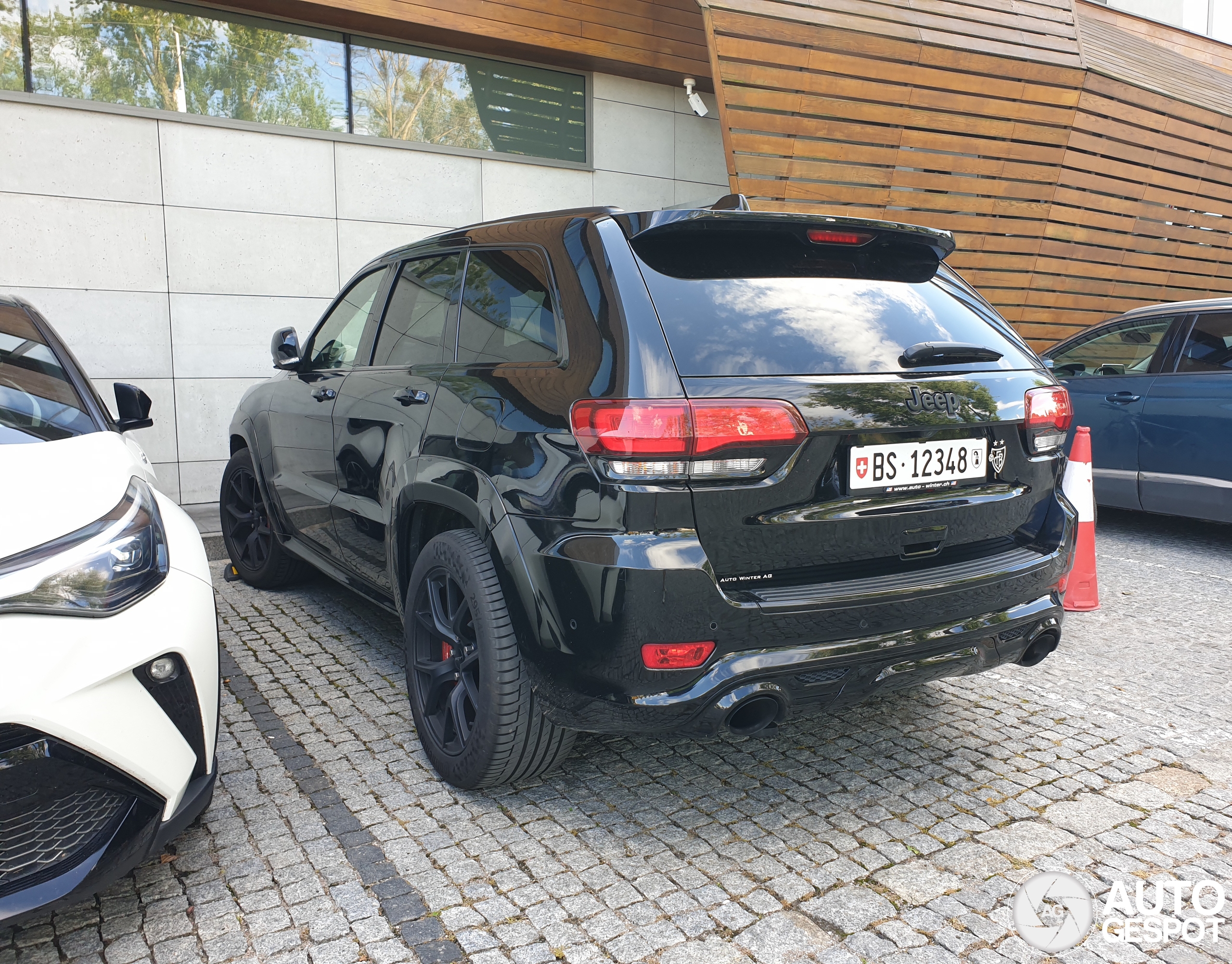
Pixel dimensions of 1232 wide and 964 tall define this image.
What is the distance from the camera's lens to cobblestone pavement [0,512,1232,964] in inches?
91.2

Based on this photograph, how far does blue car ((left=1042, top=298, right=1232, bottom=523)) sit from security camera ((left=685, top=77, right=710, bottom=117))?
462 centimetres

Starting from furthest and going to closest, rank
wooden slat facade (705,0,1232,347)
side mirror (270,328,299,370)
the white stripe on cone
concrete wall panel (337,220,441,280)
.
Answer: concrete wall panel (337,220,441,280)
wooden slat facade (705,0,1232,347)
the white stripe on cone
side mirror (270,328,299,370)

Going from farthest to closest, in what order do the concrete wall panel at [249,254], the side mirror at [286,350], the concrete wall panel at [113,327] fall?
the concrete wall panel at [249,254]
the concrete wall panel at [113,327]
the side mirror at [286,350]

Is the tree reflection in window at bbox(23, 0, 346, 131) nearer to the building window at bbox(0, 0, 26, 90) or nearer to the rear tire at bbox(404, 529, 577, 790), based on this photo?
the building window at bbox(0, 0, 26, 90)

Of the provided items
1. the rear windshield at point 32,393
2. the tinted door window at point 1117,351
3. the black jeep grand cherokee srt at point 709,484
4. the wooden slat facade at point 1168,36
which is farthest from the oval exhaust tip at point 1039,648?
the wooden slat facade at point 1168,36

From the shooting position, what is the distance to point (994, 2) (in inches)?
368

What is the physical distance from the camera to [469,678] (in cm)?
298

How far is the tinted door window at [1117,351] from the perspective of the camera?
693 cm

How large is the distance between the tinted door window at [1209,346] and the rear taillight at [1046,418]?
4.19m

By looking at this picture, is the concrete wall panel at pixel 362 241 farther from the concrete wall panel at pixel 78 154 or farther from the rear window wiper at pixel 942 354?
the rear window wiper at pixel 942 354

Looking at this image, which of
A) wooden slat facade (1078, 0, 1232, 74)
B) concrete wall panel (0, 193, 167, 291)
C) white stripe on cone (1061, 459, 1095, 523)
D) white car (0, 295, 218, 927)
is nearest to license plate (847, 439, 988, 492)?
white car (0, 295, 218, 927)

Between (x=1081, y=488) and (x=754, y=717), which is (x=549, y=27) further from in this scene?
(x=754, y=717)

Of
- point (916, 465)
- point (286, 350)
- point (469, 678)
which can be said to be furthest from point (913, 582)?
point (286, 350)

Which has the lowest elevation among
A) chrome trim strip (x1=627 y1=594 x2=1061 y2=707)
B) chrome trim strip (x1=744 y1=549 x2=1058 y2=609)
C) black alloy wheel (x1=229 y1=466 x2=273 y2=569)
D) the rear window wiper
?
black alloy wheel (x1=229 y1=466 x2=273 y2=569)
